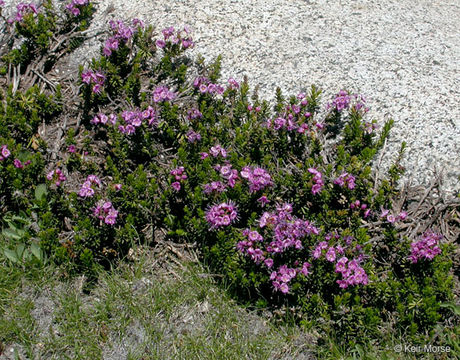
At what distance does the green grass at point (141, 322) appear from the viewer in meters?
3.69

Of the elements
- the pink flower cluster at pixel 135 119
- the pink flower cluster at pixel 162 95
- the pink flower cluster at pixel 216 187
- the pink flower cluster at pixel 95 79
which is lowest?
the pink flower cluster at pixel 216 187

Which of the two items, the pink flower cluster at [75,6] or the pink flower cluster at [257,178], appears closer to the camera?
the pink flower cluster at [257,178]

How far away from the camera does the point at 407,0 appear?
243 inches

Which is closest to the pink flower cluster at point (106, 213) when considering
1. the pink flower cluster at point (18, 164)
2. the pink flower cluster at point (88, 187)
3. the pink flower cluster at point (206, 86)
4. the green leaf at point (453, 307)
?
the pink flower cluster at point (88, 187)

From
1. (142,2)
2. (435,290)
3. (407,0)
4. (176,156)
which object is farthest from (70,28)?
(435,290)

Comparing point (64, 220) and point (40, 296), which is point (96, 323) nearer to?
point (40, 296)

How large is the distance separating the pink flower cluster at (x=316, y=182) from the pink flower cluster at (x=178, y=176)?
1.07 meters

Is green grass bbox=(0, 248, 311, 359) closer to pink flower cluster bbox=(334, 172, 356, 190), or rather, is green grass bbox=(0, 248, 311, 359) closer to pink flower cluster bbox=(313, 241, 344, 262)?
pink flower cluster bbox=(313, 241, 344, 262)

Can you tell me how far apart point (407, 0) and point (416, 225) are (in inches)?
129

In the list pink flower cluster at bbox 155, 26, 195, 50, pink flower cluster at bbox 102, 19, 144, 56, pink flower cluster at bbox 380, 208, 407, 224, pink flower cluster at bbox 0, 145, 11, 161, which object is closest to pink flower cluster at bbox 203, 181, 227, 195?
pink flower cluster at bbox 380, 208, 407, 224

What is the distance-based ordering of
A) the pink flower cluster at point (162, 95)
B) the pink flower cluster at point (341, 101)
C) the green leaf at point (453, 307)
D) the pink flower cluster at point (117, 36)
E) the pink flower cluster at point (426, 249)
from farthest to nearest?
the pink flower cluster at point (117, 36) → the pink flower cluster at point (162, 95) → the pink flower cluster at point (341, 101) → the pink flower cluster at point (426, 249) → the green leaf at point (453, 307)

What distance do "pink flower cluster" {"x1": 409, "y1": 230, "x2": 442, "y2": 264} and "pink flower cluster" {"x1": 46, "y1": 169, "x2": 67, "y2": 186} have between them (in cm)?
298

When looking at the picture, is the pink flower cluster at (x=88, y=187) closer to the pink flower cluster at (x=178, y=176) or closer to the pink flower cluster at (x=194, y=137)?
the pink flower cluster at (x=178, y=176)

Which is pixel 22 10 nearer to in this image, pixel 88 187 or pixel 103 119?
pixel 103 119
